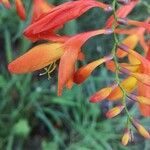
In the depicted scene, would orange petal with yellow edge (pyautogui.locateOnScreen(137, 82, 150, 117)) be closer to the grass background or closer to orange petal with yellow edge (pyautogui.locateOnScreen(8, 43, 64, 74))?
orange petal with yellow edge (pyautogui.locateOnScreen(8, 43, 64, 74))

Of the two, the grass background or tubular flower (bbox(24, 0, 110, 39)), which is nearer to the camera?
tubular flower (bbox(24, 0, 110, 39))

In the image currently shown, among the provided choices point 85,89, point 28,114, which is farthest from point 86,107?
point 28,114

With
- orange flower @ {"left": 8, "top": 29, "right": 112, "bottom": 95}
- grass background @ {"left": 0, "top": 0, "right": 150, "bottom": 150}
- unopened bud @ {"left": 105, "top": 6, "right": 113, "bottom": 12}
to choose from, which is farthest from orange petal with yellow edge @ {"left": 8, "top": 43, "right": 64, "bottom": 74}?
grass background @ {"left": 0, "top": 0, "right": 150, "bottom": 150}

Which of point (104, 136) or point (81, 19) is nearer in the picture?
point (81, 19)

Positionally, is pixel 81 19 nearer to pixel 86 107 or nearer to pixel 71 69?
pixel 86 107

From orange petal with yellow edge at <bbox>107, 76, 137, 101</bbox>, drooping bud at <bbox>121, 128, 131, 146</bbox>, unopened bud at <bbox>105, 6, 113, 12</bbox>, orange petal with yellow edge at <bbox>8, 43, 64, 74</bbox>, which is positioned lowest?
drooping bud at <bbox>121, 128, 131, 146</bbox>

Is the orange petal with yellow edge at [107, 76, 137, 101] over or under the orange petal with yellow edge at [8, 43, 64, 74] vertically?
under
